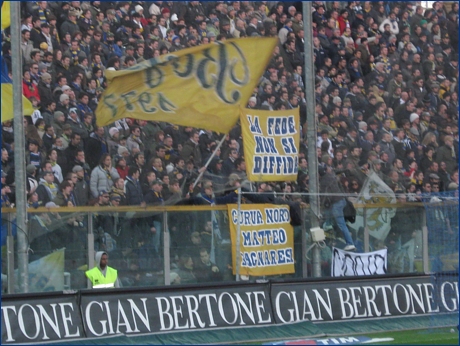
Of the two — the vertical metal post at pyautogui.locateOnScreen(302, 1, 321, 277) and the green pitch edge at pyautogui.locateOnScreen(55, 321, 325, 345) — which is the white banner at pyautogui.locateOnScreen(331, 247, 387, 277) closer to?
the vertical metal post at pyautogui.locateOnScreen(302, 1, 321, 277)

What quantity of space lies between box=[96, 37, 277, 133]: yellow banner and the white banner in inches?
106

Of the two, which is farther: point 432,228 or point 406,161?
point 406,161

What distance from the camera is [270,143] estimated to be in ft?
43.6

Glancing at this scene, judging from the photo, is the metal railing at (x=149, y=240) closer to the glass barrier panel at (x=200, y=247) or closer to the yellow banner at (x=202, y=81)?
the glass barrier panel at (x=200, y=247)

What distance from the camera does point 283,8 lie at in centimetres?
1748

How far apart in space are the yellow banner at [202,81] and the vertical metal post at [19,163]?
74.7 inches

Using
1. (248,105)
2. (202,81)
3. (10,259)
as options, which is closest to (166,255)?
(10,259)

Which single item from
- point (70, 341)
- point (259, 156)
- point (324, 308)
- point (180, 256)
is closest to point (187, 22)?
point (259, 156)

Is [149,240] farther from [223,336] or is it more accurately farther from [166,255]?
[223,336]

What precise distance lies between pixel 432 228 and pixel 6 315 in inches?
273

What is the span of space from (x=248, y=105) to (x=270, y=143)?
2.44 meters

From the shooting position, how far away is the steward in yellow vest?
39.0 ft

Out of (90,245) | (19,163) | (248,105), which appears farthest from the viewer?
(248,105)

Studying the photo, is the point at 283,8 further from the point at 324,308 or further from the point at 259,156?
the point at 324,308
